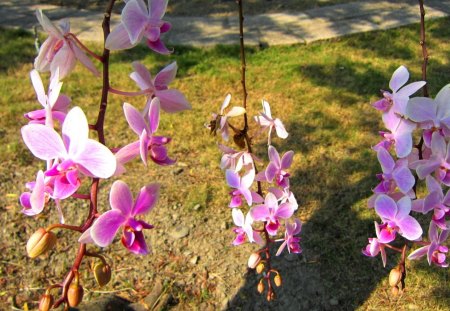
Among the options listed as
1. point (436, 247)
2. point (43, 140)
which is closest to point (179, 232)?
point (436, 247)

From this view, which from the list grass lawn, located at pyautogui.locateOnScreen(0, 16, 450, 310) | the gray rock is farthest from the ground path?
the gray rock

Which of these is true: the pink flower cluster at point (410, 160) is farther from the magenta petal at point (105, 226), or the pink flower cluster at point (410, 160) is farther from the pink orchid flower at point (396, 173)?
the magenta petal at point (105, 226)

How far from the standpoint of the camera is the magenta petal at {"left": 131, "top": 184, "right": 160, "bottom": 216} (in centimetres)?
75

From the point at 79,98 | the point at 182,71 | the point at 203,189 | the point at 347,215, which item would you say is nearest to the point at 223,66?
the point at 182,71

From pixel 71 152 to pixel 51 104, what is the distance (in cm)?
9

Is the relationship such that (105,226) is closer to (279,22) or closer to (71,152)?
(71,152)

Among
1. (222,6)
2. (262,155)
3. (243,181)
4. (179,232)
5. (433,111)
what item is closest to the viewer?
(433,111)

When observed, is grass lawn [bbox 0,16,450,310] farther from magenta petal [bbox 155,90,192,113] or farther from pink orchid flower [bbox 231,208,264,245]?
magenta petal [bbox 155,90,192,113]

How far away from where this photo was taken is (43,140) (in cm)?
69

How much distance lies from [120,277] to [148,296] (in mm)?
166

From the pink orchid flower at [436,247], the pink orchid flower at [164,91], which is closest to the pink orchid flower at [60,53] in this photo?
the pink orchid flower at [164,91]

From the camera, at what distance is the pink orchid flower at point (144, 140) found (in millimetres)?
718

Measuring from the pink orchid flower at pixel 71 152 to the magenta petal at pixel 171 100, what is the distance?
0.22 m

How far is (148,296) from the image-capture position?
1926 mm
